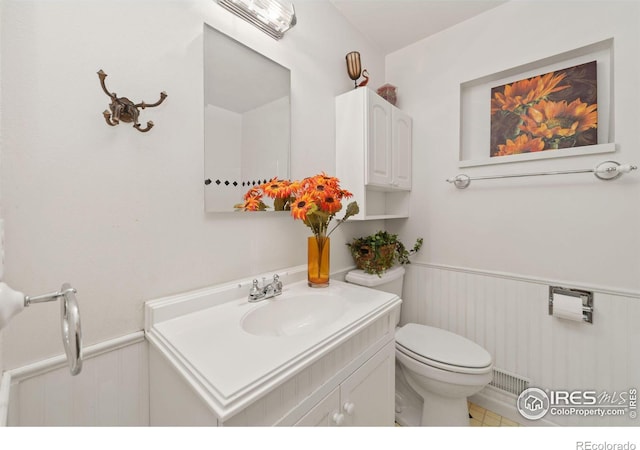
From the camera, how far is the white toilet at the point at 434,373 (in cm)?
114

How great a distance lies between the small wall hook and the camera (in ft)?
2.33

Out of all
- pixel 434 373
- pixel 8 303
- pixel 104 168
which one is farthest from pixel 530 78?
pixel 8 303

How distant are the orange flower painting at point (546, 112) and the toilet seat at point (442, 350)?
3.52 feet

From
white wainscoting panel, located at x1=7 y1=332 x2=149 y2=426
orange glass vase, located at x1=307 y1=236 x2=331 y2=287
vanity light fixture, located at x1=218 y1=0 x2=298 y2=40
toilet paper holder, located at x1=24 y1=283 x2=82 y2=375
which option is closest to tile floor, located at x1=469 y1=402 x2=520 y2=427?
orange glass vase, located at x1=307 y1=236 x2=331 y2=287

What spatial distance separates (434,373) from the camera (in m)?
1.16

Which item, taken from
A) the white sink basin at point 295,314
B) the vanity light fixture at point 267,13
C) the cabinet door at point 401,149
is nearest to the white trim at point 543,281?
the cabinet door at point 401,149

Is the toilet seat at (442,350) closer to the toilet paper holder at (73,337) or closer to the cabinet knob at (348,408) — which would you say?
the cabinet knob at (348,408)

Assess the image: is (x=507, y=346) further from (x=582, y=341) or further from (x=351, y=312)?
(x=351, y=312)

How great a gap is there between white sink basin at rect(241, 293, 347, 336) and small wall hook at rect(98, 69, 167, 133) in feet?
2.24

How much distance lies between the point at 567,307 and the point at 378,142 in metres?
1.22

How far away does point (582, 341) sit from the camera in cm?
123

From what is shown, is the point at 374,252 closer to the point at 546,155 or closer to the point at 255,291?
the point at 255,291

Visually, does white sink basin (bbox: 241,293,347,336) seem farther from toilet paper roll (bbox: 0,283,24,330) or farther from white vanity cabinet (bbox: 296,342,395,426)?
toilet paper roll (bbox: 0,283,24,330)
